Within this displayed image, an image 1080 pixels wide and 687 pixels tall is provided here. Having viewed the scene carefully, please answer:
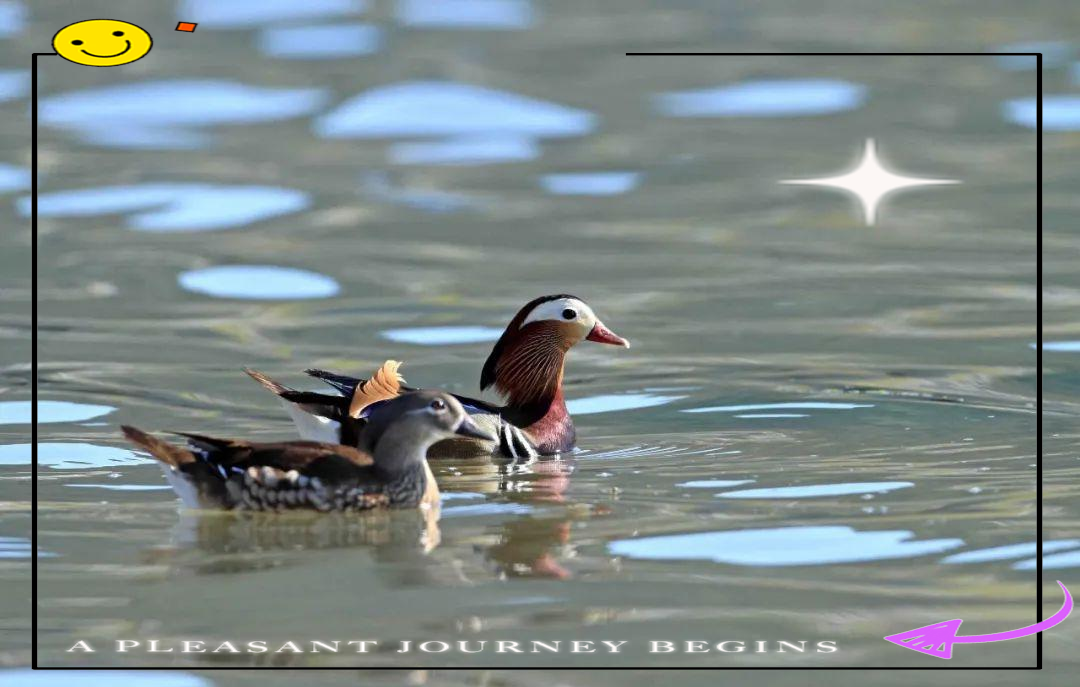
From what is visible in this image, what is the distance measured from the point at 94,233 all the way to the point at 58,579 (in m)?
7.62

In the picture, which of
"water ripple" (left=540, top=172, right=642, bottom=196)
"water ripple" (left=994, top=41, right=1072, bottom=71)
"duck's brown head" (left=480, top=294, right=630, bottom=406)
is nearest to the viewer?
"duck's brown head" (left=480, top=294, right=630, bottom=406)

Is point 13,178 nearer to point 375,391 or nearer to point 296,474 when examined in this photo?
→ point 375,391

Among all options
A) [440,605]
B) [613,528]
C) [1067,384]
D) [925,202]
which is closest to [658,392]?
[1067,384]

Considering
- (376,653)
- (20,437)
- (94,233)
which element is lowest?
(376,653)

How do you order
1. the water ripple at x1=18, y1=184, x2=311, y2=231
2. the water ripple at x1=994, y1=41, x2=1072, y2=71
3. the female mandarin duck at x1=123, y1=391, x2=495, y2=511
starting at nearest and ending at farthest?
the female mandarin duck at x1=123, y1=391, x2=495, y2=511, the water ripple at x1=18, y1=184, x2=311, y2=231, the water ripple at x1=994, y1=41, x2=1072, y2=71

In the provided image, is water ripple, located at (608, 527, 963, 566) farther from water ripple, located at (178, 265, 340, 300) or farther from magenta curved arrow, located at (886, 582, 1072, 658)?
water ripple, located at (178, 265, 340, 300)

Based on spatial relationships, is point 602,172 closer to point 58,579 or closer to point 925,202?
point 925,202

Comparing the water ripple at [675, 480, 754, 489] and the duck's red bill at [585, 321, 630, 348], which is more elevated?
the duck's red bill at [585, 321, 630, 348]

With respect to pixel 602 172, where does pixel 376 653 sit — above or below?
below

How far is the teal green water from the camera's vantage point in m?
7.54

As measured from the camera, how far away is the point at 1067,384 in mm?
11758

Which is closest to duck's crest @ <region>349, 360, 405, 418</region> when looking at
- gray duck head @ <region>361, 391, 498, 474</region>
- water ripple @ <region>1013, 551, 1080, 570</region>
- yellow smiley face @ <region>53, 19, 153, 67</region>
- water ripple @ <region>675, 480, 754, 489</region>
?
gray duck head @ <region>361, 391, 498, 474</region>

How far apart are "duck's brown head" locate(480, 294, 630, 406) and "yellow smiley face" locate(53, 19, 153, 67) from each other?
413 cm

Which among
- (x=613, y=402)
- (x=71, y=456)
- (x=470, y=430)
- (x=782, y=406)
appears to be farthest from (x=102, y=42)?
(x=470, y=430)
